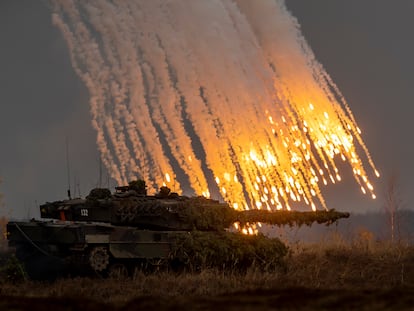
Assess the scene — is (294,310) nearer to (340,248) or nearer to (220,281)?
(220,281)

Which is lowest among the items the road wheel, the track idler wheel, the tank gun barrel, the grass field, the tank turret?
the grass field

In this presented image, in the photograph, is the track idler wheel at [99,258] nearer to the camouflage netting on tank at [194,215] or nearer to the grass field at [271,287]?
the grass field at [271,287]

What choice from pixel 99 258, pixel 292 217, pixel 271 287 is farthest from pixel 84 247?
pixel 292 217

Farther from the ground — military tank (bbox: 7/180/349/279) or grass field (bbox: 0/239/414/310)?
military tank (bbox: 7/180/349/279)

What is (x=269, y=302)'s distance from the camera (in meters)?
10.1

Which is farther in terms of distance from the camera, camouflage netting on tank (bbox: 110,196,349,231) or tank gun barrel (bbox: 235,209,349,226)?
tank gun barrel (bbox: 235,209,349,226)

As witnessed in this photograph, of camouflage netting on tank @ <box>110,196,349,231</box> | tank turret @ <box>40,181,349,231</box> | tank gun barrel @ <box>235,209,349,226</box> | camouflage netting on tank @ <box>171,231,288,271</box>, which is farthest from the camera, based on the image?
tank gun barrel @ <box>235,209,349,226</box>

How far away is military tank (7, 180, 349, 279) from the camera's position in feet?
64.4

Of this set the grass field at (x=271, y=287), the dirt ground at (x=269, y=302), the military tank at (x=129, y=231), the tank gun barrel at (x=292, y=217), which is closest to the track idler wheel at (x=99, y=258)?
the military tank at (x=129, y=231)

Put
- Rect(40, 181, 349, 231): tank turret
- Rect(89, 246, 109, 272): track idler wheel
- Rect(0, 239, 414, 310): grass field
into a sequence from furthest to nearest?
Rect(40, 181, 349, 231): tank turret, Rect(89, 246, 109, 272): track idler wheel, Rect(0, 239, 414, 310): grass field

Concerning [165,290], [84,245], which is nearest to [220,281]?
[165,290]

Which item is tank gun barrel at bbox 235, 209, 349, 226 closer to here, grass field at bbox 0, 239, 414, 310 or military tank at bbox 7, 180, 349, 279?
military tank at bbox 7, 180, 349, 279

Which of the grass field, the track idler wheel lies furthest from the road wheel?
the grass field

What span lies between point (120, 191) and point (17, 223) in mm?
3891
